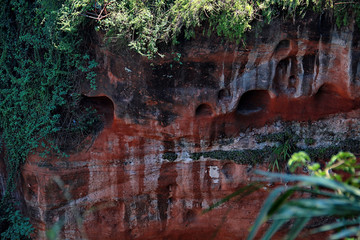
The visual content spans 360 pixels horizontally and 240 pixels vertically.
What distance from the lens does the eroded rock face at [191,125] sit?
613cm

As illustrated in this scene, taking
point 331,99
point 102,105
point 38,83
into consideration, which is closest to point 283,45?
point 331,99

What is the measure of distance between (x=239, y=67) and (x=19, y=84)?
372 cm

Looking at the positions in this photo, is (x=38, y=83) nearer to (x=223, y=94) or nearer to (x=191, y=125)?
(x=191, y=125)

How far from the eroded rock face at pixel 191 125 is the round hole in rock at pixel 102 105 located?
2cm

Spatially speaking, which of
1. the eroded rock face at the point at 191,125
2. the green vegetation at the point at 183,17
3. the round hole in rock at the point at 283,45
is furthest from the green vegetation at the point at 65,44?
the round hole in rock at the point at 283,45

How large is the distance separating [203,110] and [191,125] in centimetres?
31

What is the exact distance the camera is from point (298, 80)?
634 centimetres

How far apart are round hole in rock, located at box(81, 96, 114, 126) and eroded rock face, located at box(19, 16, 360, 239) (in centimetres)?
2

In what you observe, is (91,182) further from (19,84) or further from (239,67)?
(239,67)

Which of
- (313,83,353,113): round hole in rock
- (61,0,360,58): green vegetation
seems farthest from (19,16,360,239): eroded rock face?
(61,0,360,58): green vegetation

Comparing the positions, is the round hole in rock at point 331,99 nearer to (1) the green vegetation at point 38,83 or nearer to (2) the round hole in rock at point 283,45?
(2) the round hole in rock at point 283,45

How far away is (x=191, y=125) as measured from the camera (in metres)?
6.72

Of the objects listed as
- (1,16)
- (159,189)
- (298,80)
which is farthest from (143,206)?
(1,16)

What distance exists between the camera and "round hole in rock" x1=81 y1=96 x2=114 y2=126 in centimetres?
688
